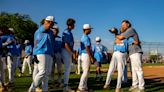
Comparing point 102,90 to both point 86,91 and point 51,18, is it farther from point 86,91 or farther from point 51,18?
point 51,18

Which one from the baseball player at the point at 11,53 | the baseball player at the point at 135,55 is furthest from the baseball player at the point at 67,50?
the baseball player at the point at 11,53

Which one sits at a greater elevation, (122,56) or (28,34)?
(28,34)

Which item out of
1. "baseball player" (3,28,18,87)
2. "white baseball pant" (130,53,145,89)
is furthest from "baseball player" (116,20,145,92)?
"baseball player" (3,28,18,87)

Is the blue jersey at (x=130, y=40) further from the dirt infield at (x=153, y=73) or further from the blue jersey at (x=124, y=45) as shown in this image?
the dirt infield at (x=153, y=73)

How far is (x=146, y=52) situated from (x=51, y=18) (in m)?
50.9

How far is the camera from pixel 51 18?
9.70m

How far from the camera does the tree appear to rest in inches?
3132

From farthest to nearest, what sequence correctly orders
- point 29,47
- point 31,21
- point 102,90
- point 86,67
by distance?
point 31,21
point 29,47
point 102,90
point 86,67

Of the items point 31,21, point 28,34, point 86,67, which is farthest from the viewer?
point 31,21

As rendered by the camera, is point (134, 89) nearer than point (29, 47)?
Yes

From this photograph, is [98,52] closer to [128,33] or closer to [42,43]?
[128,33]

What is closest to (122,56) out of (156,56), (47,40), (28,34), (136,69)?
(136,69)

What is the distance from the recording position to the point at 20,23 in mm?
82875

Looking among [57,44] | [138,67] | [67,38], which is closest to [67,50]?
[67,38]
